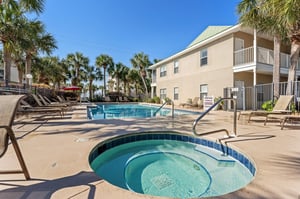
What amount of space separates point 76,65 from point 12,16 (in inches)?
950

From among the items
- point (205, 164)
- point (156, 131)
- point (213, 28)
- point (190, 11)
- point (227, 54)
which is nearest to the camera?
point (205, 164)

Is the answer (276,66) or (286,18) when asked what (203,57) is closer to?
(276,66)

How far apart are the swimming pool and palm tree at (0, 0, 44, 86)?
756 centimetres

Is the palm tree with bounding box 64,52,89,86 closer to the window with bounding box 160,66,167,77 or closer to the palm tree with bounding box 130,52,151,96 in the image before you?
the palm tree with bounding box 130,52,151,96

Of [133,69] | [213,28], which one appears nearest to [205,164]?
[213,28]

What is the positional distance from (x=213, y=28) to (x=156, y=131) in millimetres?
17439

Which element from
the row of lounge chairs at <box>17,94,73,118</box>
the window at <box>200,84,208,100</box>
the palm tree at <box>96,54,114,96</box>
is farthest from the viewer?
the palm tree at <box>96,54,114,96</box>

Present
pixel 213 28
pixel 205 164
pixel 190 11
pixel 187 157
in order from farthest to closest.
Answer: pixel 190 11 → pixel 213 28 → pixel 187 157 → pixel 205 164

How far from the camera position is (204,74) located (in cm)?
1623

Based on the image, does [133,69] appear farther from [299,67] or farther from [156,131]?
[156,131]

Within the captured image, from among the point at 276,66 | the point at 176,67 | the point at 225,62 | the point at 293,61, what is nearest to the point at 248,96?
the point at 225,62

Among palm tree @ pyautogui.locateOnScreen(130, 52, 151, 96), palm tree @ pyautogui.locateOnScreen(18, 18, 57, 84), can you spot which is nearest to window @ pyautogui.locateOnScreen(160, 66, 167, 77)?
palm tree @ pyautogui.locateOnScreen(130, 52, 151, 96)

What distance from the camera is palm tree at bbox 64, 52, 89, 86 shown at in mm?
32156

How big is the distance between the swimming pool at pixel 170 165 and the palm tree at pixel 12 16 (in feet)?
24.8
